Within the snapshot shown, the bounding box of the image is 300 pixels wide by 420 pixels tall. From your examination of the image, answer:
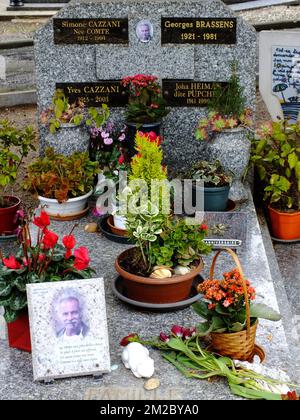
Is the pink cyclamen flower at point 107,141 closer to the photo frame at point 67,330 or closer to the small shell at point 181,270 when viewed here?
the small shell at point 181,270

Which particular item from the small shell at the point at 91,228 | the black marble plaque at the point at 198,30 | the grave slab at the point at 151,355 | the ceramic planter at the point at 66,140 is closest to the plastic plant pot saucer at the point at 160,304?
the grave slab at the point at 151,355

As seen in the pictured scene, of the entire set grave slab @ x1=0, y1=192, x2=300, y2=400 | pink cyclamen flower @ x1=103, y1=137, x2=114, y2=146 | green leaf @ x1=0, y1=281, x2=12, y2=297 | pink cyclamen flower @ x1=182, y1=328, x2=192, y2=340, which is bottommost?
grave slab @ x1=0, y1=192, x2=300, y2=400

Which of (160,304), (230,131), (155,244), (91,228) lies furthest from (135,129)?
(160,304)

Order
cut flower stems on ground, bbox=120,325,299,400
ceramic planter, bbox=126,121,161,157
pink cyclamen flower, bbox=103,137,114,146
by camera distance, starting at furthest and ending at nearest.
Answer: pink cyclamen flower, bbox=103,137,114,146 → ceramic planter, bbox=126,121,161,157 → cut flower stems on ground, bbox=120,325,299,400

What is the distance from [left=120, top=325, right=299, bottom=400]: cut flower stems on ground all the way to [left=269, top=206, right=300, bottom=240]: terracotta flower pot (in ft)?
6.84

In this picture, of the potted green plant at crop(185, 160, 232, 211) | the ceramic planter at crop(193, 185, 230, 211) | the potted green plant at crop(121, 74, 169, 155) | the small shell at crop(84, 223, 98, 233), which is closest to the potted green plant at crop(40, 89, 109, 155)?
the potted green plant at crop(121, 74, 169, 155)

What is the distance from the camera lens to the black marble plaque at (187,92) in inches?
243

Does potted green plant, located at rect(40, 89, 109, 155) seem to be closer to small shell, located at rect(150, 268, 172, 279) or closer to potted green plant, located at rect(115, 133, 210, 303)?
potted green plant, located at rect(115, 133, 210, 303)

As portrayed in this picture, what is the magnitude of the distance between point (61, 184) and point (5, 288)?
1.85m

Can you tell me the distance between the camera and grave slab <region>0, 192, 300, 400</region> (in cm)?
355

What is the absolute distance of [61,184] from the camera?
5539 mm

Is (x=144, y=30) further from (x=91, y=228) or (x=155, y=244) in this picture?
(x=155, y=244)
